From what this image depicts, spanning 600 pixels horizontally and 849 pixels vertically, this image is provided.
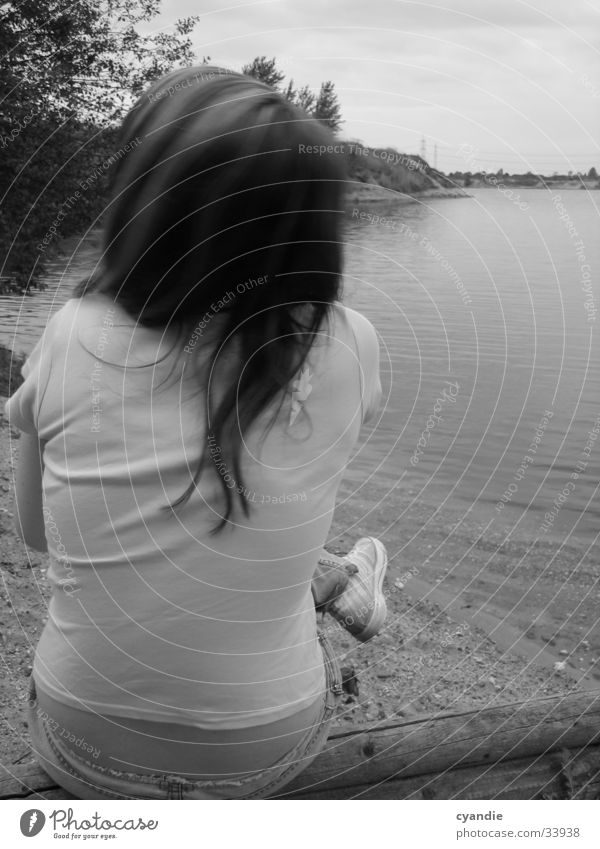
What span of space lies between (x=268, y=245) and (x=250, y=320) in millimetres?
109

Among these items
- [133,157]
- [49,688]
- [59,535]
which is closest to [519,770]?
[49,688]

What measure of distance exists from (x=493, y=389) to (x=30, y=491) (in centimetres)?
706

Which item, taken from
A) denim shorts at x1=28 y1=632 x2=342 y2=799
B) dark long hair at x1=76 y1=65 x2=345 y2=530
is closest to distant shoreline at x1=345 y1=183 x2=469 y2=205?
dark long hair at x1=76 y1=65 x2=345 y2=530

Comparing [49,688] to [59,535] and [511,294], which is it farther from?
[511,294]

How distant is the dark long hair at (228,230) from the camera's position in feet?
4.00

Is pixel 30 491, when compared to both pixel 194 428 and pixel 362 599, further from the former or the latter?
pixel 362 599

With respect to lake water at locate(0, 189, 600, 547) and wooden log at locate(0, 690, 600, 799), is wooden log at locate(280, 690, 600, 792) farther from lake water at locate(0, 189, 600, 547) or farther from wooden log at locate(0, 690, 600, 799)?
lake water at locate(0, 189, 600, 547)

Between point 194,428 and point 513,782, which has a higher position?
point 194,428

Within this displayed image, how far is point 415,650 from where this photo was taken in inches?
154

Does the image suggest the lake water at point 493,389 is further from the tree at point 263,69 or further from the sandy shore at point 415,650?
the tree at point 263,69

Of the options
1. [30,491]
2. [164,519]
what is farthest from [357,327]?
[30,491]

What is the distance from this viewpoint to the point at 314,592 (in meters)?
1.93

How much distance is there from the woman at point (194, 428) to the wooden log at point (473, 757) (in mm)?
479

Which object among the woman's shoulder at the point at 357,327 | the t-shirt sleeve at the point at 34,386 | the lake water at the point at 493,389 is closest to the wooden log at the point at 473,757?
the t-shirt sleeve at the point at 34,386
